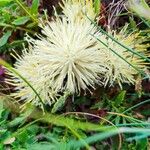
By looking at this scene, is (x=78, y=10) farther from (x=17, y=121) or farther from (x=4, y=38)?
(x=17, y=121)

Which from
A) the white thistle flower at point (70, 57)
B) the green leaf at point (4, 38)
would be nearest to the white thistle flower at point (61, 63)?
the white thistle flower at point (70, 57)

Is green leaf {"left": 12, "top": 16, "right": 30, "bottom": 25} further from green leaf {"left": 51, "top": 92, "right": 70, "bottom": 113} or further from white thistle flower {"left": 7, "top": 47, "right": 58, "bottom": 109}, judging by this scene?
green leaf {"left": 51, "top": 92, "right": 70, "bottom": 113}

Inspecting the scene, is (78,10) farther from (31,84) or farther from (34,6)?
(31,84)

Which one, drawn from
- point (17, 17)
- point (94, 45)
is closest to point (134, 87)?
point (94, 45)

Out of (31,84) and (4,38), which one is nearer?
(31,84)

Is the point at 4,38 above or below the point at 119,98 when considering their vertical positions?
above

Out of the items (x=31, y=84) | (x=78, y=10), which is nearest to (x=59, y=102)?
(x=31, y=84)

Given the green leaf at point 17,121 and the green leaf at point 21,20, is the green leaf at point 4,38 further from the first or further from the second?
the green leaf at point 17,121

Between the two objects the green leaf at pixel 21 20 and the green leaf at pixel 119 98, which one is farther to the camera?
the green leaf at pixel 21 20

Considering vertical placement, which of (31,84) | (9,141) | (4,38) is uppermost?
(4,38)
